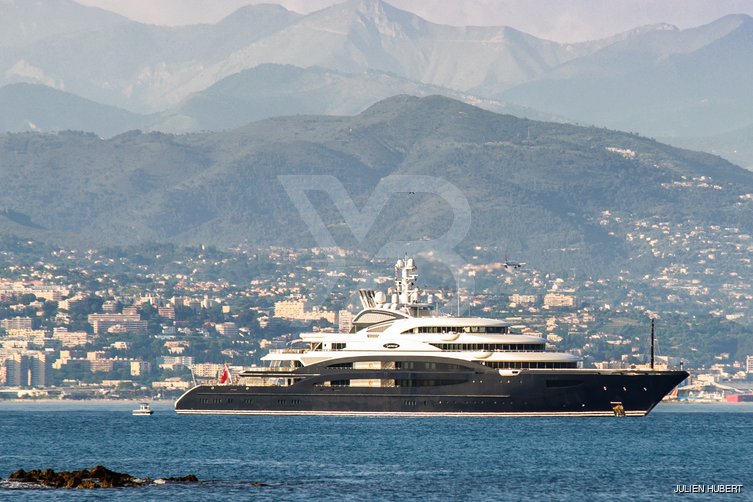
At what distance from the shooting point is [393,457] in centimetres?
10881

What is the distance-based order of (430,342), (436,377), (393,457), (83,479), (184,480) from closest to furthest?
(83,479) → (184,480) → (393,457) → (436,377) → (430,342)

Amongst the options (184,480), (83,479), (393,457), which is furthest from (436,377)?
(83,479)

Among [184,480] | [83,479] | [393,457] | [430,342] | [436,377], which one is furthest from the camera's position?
[430,342]

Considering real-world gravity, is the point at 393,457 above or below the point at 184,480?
above

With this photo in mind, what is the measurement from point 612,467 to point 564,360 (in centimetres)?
3487

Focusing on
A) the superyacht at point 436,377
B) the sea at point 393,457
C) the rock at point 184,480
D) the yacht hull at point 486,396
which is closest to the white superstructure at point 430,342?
the superyacht at point 436,377

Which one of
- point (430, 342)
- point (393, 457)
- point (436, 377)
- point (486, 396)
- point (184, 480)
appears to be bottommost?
point (184, 480)

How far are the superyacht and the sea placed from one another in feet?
4.85

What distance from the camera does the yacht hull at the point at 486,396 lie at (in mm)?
138500

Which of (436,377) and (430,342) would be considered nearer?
(436,377)

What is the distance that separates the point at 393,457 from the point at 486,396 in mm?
30476

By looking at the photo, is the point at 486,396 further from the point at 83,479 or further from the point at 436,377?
the point at 83,479

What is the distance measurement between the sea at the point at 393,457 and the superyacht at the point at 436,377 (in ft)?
4.85

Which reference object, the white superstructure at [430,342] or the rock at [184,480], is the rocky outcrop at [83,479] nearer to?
the rock at [184,480]
